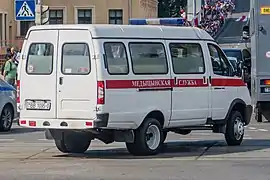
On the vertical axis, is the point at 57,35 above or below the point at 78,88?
above

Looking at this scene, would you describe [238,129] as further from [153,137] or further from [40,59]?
[40,59]

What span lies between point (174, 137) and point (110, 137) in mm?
4353

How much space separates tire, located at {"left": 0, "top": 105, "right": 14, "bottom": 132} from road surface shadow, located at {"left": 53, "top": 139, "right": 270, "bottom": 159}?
5241 millimetres

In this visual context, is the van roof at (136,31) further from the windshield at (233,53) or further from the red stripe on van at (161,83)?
the windshield at (233,53)

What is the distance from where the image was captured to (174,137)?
1956 centimetres

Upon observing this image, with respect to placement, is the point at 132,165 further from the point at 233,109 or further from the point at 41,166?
the point at 233,109

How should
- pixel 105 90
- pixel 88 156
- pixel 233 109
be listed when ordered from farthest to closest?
1. pixel 233 109
2. pixel 88 156
3. pixel 105 90

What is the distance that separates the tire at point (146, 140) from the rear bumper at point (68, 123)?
92cm

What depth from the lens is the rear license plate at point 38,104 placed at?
49.5 feet

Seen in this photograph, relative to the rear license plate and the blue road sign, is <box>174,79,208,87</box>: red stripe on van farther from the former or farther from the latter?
the blue road sign

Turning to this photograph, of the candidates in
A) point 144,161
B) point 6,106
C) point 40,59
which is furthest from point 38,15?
point 144,161

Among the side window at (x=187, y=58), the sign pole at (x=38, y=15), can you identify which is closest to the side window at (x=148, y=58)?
the side window at (x=187, y=58)

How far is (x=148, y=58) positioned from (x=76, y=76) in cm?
152

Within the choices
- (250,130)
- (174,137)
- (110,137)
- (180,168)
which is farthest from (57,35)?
(250,130)
